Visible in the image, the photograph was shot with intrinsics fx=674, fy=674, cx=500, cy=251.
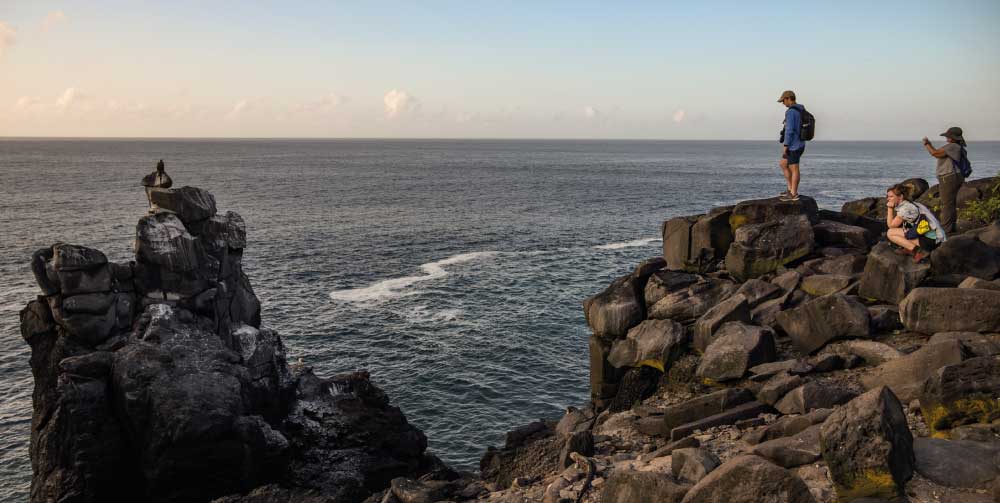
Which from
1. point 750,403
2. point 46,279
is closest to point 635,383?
point 750,403

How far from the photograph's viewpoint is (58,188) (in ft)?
425

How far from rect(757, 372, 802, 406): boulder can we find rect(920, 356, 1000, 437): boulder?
400 centimetres

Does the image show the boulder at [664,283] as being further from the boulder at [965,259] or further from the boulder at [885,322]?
the boulder at [965,259]

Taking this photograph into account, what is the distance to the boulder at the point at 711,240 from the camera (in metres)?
27.4

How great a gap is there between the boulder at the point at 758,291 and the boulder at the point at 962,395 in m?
9.62

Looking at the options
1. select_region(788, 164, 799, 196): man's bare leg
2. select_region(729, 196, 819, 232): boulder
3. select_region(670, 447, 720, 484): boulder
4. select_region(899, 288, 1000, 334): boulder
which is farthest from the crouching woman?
select_region(670, 447, 720, 484): boulder

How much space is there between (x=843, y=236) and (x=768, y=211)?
291 centimetres

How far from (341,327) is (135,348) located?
20.8 metres

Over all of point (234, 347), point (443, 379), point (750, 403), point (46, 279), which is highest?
point (46, 279)

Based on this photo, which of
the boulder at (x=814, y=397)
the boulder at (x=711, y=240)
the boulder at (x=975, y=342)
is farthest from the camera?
the boulder at (x=711, y=240)

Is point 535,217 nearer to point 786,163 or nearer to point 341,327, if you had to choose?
point 341,327

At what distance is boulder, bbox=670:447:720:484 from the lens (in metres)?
13.0

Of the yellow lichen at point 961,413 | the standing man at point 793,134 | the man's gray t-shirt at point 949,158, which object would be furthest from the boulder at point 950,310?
the man's gray t-shirt at point 949,158

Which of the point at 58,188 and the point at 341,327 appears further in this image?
the point at 58,188
